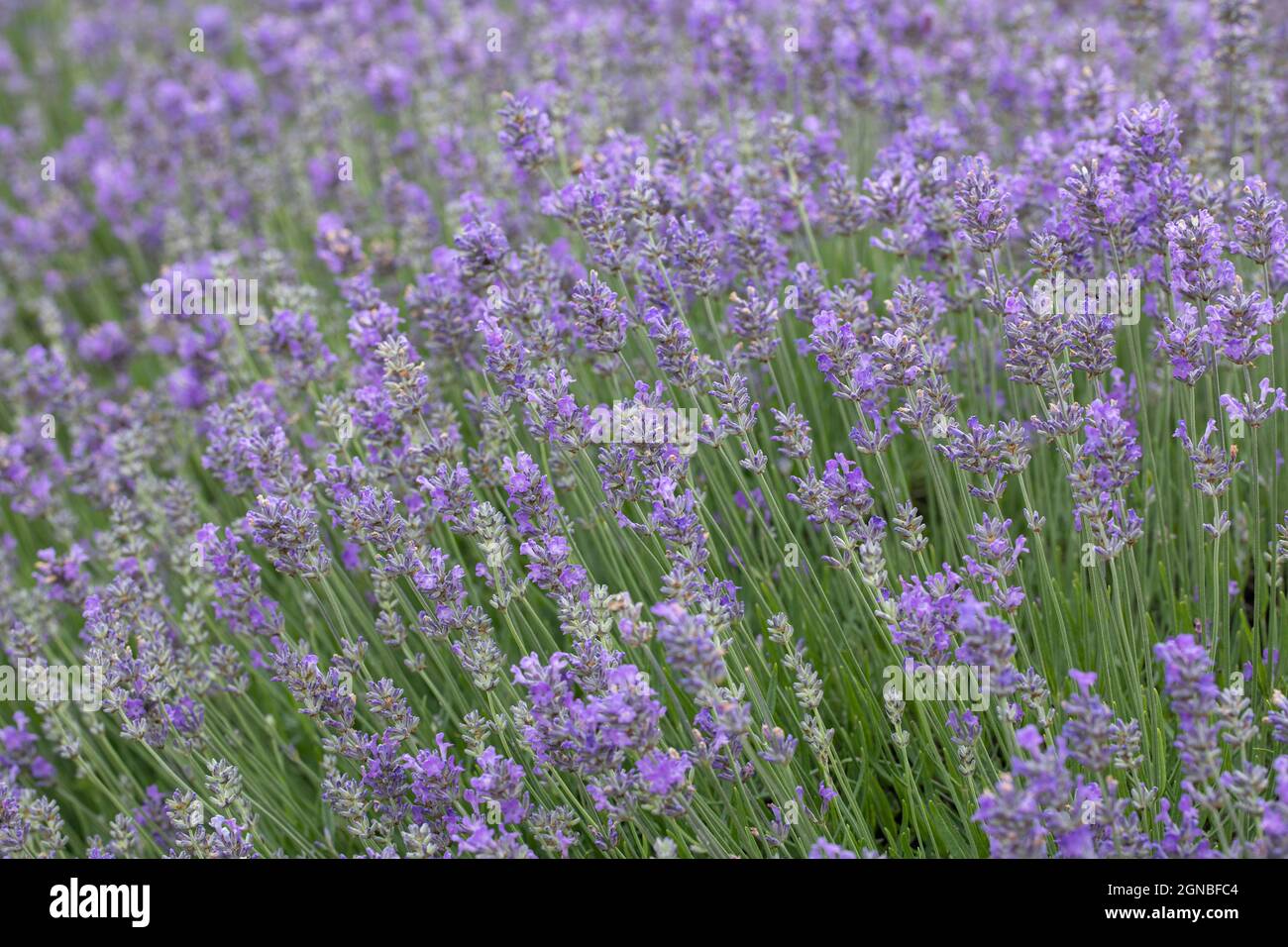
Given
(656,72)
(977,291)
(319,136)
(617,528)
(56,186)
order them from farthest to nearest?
1. (56,186)
2. (319,136)
3. (656,72)
4. (977,291)
5. (617,528)

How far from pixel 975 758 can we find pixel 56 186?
5.43 m

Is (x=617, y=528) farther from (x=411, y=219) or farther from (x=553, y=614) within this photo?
(x=411, y=219)

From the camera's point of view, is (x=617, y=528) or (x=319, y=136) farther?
(x=319, y=136)

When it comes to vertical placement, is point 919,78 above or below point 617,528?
above

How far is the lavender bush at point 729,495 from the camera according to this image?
2318mm

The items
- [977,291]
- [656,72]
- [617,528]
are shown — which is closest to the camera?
[617,528]

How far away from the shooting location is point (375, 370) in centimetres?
336

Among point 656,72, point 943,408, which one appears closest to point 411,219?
point 656,72

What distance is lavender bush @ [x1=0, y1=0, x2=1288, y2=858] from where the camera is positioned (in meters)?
2.32

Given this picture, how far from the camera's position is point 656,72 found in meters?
5.27

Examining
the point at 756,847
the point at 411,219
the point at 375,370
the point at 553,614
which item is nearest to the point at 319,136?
the point at 411,219

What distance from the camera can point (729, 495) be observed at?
3.09 meters

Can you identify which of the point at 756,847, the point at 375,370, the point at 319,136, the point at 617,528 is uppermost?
the point at 319,136
